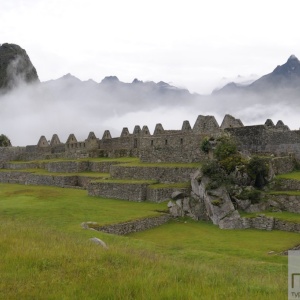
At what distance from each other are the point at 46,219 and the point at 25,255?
1173cm

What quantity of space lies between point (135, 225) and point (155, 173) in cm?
877

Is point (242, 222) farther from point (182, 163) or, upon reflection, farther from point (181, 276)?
point (181, 276)

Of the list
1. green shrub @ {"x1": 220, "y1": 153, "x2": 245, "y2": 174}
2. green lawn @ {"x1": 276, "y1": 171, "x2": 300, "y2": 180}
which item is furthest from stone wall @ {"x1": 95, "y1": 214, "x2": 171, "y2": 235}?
green lawn @ {"x1": 276, "y1": 171, "x2": 300, "y2": 180}

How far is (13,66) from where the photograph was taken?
4961 inches

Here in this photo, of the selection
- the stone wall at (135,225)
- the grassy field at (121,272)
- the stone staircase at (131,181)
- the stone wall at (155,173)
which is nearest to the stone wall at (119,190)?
the stone staircase at (131,181)

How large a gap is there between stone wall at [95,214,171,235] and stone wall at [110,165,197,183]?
15.8 feet

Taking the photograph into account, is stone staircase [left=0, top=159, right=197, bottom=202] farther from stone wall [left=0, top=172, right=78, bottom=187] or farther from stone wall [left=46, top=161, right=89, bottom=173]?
stone wall [left=46, top=161, right=89, bottom=173]

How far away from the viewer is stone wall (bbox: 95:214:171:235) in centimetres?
1983

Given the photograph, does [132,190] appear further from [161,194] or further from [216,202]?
[216,202]

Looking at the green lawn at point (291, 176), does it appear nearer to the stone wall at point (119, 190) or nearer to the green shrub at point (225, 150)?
the green shrub at point (225, 150)

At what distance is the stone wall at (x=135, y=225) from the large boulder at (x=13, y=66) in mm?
114774

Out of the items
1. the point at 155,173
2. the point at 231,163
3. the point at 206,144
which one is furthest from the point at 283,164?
the point at 155,173

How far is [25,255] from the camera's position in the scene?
8742 millimetres

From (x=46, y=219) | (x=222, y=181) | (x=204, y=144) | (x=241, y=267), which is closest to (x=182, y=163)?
(x=204, y=144)
